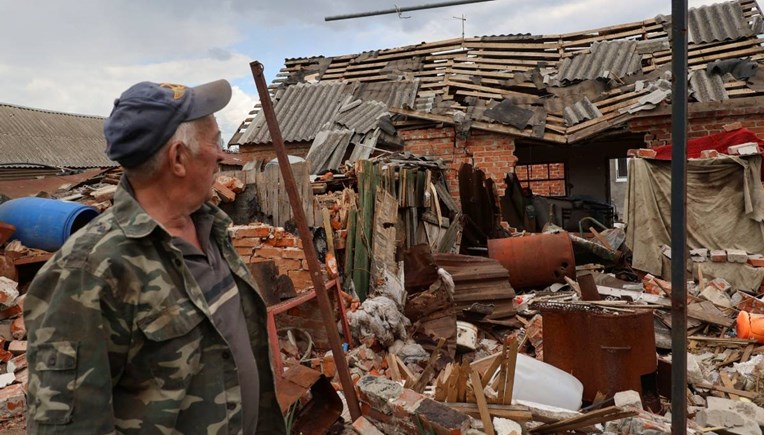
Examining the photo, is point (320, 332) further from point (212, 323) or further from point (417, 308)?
point (212, 323)

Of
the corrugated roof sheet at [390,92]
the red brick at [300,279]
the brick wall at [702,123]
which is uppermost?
the corrugated roof sheet at [390,92]

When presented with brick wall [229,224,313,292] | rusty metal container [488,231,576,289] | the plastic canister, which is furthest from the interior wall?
the plastic canister

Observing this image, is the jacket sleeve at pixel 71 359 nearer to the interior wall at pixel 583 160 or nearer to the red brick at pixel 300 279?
the red brick at pixel 300 279

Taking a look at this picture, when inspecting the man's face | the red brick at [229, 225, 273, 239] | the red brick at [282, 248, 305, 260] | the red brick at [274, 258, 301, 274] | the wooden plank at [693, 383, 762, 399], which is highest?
the man's face

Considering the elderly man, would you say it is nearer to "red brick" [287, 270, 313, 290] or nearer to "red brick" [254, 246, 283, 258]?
Answer: "red brick" [287, 270, 313, 290]

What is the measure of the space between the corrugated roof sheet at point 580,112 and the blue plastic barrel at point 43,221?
328 inches

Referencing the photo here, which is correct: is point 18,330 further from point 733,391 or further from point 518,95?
point 518,95

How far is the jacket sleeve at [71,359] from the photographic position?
1.26 m

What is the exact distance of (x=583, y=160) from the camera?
15109 mm

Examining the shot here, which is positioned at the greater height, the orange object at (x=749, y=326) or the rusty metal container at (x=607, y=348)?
the rusty metal container at (x=607, y=348)

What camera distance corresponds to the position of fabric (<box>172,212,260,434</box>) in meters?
1.59

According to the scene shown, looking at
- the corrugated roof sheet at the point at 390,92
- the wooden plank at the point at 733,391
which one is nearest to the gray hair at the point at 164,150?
the wooden plank at the point at 733,391

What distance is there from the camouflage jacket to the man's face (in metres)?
0.17

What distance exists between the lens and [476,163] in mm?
10922
